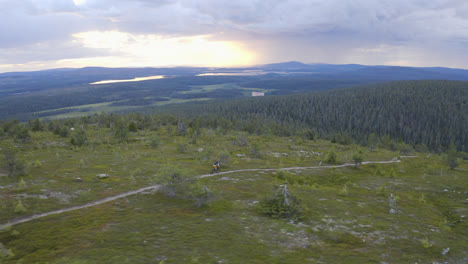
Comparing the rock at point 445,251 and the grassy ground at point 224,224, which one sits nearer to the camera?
the grassy ground at point 224,224

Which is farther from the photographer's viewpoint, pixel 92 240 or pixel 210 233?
pixel 210 233

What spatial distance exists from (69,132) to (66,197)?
7204cm

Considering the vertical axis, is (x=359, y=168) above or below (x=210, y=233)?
below

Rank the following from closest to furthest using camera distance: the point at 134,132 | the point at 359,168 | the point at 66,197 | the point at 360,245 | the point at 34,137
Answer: the point at 360,245, the point at 66,197, the point at 359,168, the point at 34,137, the point at 134,132

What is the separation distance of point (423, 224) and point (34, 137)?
324 feet

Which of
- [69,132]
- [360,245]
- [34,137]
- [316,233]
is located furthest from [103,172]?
[69,132]

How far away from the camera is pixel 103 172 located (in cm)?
4375

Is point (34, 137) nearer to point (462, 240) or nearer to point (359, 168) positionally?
point (359, 168)

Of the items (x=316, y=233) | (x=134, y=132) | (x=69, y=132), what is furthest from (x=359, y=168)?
(x=69, y=132)

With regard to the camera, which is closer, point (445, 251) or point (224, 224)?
point (445, 251)

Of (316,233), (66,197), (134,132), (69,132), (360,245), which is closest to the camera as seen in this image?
(360,245)

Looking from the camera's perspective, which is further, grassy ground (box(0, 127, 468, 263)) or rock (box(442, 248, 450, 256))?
rock (box(442, 248, 450, 256))

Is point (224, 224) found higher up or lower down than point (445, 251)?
higher up

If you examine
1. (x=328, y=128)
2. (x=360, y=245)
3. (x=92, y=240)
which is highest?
(x=92, y=240)
